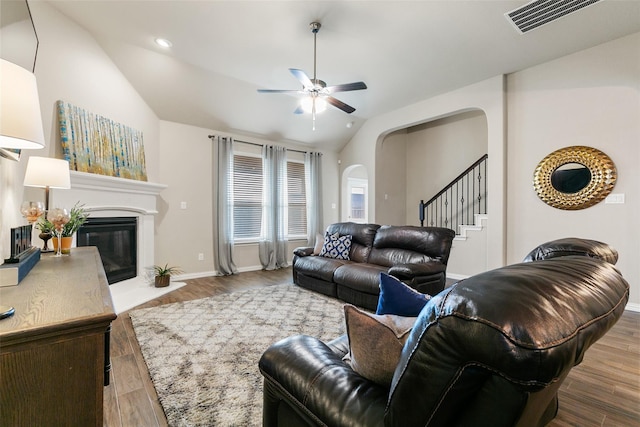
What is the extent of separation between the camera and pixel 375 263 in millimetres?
3779

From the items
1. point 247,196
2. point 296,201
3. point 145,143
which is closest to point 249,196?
point 247,196

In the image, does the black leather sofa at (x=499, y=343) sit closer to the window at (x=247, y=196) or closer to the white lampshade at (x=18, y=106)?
the white lampshade at (x=18, y=106)

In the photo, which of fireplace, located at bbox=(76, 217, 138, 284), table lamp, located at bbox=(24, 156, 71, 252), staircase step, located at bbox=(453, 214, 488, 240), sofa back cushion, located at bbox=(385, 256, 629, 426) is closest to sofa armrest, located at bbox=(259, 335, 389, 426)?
sofa back cushion, located at bbox=(385, 256, 629, 426)

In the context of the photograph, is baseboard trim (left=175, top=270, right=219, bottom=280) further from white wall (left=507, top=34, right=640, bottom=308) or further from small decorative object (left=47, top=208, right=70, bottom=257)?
white wall (left=507, top=34, right=640, bottom=308)

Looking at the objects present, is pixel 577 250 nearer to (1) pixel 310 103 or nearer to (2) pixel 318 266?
(1) pixel 310 103

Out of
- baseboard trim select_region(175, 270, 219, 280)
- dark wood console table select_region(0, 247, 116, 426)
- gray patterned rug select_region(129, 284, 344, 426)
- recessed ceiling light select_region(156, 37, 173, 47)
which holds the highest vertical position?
recessed ceiling light select_region(156, 37, 173, 47)

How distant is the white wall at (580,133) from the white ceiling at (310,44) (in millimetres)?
233

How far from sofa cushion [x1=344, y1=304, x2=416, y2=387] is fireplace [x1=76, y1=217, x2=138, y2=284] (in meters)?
3.64

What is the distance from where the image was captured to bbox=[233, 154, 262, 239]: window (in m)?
5.36

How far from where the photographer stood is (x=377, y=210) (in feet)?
19.3

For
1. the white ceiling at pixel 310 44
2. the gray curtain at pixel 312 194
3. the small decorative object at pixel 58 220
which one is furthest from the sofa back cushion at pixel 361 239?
the small decorative object at pixel 58 220

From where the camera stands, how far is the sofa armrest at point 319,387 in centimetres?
82

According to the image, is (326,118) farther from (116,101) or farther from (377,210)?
(116,101)

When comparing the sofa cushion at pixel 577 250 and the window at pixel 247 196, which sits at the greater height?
the window at pixel 247 196
